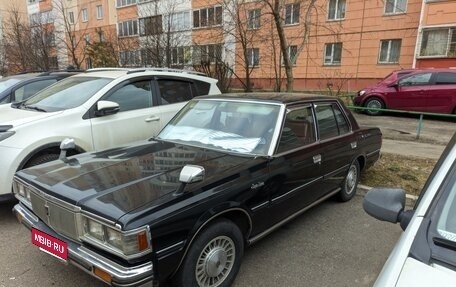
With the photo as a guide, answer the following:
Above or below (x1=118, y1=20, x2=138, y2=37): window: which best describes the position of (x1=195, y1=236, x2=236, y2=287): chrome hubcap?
below

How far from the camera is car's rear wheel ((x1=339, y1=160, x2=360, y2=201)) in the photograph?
15.0 ft

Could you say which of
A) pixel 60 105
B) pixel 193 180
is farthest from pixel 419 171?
pixel 60 105

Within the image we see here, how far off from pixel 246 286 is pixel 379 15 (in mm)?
23115

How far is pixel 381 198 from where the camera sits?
196cm

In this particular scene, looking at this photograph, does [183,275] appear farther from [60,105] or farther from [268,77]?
→ [268,77]

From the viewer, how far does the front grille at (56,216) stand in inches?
93.7

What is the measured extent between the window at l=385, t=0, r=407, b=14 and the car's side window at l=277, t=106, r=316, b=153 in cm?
2089

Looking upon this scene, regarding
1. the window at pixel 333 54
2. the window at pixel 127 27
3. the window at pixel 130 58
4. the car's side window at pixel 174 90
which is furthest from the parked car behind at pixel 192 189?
the window at pixel 127 27

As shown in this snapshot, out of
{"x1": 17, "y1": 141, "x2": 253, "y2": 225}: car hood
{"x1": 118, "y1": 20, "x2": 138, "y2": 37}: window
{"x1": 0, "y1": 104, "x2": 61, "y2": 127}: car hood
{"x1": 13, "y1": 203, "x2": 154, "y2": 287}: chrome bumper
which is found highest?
{"x1": 118, "y1": 20, "x2": 138, "y2": 37}: window

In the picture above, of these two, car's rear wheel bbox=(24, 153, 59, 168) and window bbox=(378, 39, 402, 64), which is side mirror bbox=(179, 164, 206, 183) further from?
window bbox=(378, 39, 402, 64)

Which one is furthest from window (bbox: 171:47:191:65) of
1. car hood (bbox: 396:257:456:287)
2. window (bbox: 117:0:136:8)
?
window (bbox: 117:0:136:8)

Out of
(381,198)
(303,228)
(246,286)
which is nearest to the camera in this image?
(381,198)

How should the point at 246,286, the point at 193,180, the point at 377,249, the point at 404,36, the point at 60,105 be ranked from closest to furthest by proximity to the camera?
the point at 193,180 → the point at 246,286 → the point at 377,249 → the point at 60,105 → the point at 404,36

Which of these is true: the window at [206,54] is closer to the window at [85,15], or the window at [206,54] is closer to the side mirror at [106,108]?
the side mirror at [106,108]
